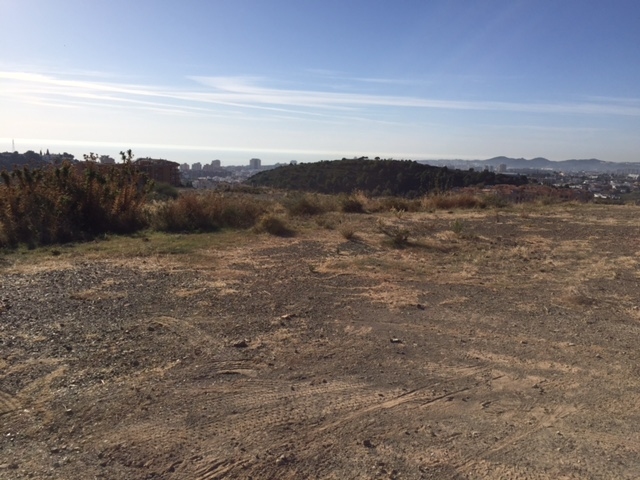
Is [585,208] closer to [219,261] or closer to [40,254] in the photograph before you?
[219,261]

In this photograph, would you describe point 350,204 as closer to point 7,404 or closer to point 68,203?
point 68,203

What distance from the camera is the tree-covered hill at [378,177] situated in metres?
27.2

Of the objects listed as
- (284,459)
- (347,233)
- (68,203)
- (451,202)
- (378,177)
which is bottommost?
(284,459)

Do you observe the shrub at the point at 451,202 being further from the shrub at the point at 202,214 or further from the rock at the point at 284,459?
the rock at the point at 284,459

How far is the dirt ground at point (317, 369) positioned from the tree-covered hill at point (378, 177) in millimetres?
16821

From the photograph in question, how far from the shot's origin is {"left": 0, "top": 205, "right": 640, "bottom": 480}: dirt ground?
10.1 feet

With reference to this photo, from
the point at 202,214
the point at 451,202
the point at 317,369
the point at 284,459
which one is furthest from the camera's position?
the point at 451,202

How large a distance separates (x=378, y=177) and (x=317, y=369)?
89.6 ft

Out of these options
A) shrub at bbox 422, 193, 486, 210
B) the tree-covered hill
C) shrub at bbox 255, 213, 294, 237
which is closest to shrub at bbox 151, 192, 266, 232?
shrub at bbox 255, 213, 294, 237

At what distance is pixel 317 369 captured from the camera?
4.29 m

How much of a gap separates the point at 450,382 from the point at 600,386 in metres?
1.15

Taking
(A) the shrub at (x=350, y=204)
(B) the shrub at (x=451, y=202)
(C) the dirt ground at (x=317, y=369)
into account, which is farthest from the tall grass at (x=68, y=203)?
(B) the shrub at (x=451, y=202)

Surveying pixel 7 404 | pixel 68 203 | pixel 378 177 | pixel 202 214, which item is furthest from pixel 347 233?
pixel 378 177

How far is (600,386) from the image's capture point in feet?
13.3
